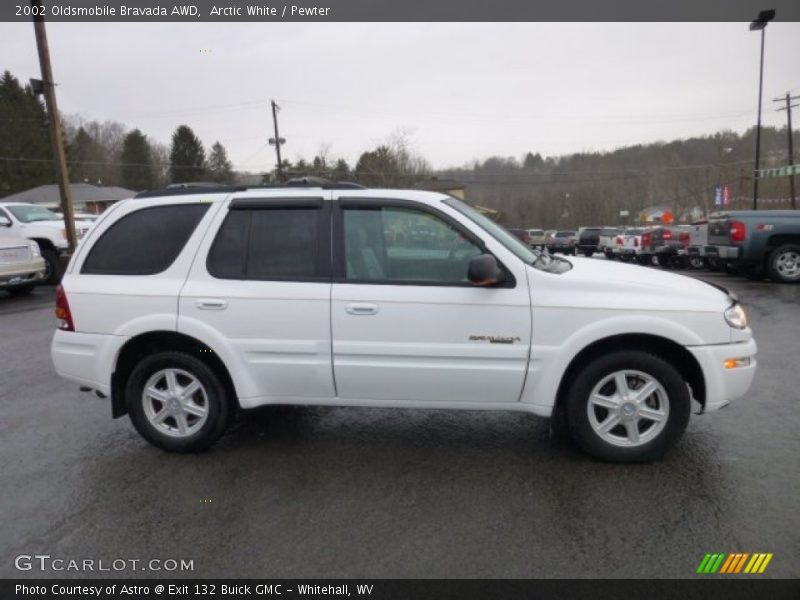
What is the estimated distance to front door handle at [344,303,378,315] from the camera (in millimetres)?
3699

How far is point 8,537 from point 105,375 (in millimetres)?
1229

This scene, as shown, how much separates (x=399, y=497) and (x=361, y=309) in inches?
46.9

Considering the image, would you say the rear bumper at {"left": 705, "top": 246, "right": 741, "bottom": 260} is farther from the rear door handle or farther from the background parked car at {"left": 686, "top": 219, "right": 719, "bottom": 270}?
the rear door handle

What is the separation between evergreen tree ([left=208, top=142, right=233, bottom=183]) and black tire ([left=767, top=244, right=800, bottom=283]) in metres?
61.0

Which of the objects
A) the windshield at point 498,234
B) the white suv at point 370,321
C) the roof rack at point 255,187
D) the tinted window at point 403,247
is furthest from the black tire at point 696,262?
the roof rack at point 255,187

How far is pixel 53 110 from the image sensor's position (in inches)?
612

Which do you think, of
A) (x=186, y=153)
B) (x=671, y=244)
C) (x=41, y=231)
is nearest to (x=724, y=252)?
(x=671, y=244)

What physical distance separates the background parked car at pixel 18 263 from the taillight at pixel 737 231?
49.6ft

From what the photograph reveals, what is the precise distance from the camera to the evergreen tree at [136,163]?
241 feet

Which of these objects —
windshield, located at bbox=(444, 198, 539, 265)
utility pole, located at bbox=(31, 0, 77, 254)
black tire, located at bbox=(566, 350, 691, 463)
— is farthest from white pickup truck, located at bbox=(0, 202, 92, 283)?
black tire, located at bbox=(566, 350, 691, 463)

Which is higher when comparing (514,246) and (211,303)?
(514,246)

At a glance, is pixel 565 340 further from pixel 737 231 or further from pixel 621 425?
pixel 737 231
